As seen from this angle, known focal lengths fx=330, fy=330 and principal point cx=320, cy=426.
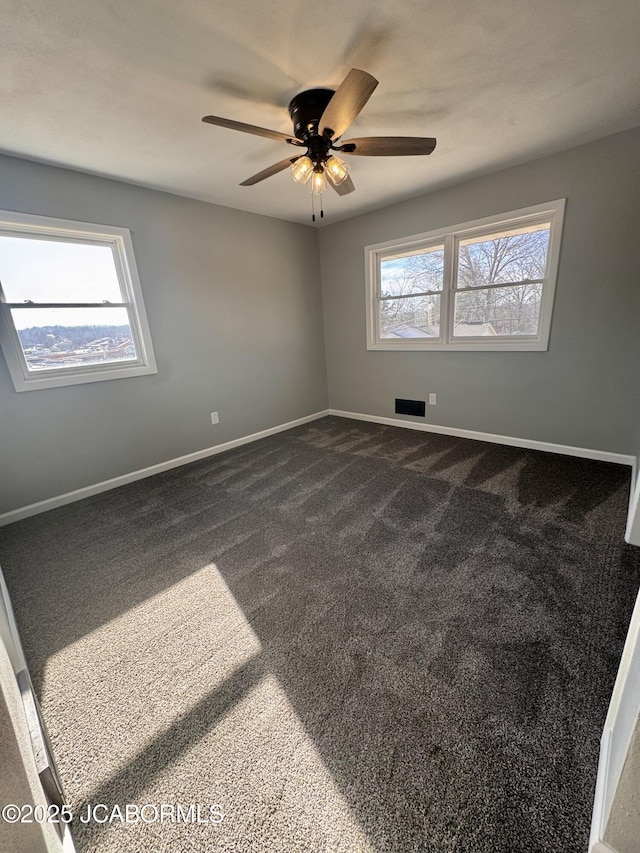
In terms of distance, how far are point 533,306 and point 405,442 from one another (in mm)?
1756

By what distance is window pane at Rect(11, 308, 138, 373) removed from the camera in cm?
251

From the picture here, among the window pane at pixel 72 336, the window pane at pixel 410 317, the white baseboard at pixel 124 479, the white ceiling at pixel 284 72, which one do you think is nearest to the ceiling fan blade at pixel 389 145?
the white ceiling at pixel 284 72

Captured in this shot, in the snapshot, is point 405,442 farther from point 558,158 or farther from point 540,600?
point 558,158

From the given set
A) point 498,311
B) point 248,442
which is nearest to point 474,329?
point 498,311

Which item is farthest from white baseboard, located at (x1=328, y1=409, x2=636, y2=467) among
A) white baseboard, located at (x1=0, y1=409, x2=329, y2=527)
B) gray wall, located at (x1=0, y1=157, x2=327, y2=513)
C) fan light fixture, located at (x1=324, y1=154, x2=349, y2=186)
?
fan light fixture, located at (x1=324, y1=154, x2=349, y2=186)

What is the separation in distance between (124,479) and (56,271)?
1793 mm

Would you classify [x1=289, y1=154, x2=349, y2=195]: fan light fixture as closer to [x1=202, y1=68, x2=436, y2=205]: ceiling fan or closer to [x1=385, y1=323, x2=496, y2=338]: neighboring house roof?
[x1=202, y1=68, x2=436, y2=205]: ceiling fan

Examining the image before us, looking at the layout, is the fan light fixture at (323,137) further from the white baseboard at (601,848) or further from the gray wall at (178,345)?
the white baseboard at (601,848)

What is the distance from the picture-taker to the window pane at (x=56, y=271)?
240 cm

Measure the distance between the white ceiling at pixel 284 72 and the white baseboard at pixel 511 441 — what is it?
243 centimetres

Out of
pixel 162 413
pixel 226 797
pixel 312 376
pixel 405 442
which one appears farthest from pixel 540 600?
pixel 312 376

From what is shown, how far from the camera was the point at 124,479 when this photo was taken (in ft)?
10.1

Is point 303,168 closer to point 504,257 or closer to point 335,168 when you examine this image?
point 335,168

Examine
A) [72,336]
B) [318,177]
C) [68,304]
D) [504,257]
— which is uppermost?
[318,177]
